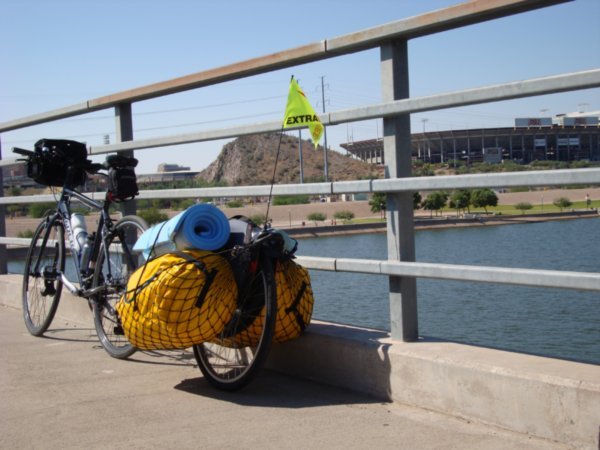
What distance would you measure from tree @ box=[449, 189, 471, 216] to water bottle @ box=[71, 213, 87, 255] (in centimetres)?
277

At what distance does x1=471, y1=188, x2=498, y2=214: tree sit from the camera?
5410 millimetres

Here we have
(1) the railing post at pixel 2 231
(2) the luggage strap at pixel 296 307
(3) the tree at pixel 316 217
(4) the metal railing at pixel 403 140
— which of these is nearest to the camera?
(4) the metal railing at pixel 403 140

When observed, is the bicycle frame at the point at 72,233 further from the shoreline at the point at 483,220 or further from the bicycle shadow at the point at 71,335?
the shoreline at the point at 483,220

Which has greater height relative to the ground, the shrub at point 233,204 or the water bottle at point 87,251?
Answer: the shrub at point 233,204

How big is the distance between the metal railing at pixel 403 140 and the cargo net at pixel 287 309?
0.20 metres

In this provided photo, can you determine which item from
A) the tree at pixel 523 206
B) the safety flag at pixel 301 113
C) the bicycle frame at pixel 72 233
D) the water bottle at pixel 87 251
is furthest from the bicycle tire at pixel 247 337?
the tree at pixel 523 206

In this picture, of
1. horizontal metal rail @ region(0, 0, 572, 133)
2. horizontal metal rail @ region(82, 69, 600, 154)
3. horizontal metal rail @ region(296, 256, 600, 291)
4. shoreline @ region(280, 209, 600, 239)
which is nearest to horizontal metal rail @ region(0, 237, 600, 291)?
horizontal metal rail @ region(296, 256, 600, 291)

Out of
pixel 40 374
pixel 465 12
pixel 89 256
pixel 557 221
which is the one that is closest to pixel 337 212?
pixel 557 221

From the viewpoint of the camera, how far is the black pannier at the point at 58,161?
6.27 meters

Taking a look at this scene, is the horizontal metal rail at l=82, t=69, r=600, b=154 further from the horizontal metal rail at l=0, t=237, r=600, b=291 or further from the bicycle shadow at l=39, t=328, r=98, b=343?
the bicycle shadow at l=39, t=328, r=98, b=343

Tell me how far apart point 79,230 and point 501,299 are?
10.3ft

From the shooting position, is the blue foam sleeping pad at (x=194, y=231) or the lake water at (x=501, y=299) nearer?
the blue foam sleeping pad at (x=194, y=231)

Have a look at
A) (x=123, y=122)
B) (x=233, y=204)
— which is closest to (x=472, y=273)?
(x=233, y=204)

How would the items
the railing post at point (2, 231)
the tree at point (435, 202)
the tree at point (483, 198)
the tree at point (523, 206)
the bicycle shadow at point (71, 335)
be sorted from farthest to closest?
the railing post at point (2, 231) < the tree at point (523, 206) < the bicycle shadow at point (71, 335) < the tree at point (435, 202) < the tree at point (483, 198)
